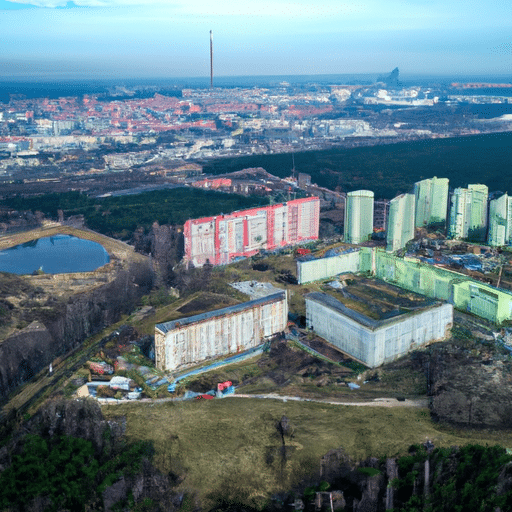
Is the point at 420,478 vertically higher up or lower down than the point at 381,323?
lower down

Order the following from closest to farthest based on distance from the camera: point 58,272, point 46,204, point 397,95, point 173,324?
point 173,324 < point 58,272 < point 46,204 < point 397,95

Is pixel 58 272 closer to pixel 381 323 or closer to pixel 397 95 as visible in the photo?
pixel 381 323

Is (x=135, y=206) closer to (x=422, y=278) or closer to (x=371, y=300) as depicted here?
(x=422, y=278)

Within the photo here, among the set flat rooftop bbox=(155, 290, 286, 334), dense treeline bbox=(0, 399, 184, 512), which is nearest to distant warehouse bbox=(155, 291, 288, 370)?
flat rooftop bbox=(155, 290, 286, 334)

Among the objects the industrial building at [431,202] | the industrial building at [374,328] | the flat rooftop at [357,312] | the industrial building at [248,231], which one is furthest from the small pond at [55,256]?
the industrial building at [431,202]

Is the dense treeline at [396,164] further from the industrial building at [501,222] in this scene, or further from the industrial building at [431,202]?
A: the industrial building at [501,222]

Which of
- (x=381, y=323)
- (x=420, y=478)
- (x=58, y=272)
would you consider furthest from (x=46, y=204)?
(x=420, y=478)

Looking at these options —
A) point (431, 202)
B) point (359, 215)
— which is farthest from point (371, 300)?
point (431, 202)
